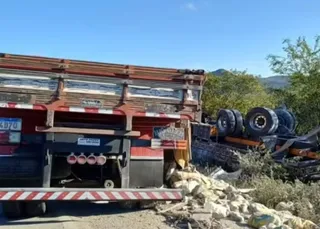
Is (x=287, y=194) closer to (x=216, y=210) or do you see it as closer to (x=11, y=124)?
(x=216, y=210)

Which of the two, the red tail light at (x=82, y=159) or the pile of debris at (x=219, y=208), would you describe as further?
the red tail light at (x=82, y=159)

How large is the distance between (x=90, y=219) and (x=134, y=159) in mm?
1116

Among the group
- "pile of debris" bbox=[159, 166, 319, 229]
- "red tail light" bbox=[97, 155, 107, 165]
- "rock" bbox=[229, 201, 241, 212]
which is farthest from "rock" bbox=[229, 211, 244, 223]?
"red tail light" bbox=[97, 155, 107, 165]

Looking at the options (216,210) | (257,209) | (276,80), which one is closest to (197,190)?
(216,210)

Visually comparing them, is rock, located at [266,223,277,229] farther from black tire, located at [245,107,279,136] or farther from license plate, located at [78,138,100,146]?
black tire, located at [245,107,279,136]

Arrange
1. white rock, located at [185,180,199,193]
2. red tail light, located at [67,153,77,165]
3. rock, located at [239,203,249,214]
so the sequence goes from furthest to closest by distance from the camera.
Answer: white rock, located at [185,180,199,193] → rock, located at [239,203,249,214] → red tail light, located at [67,153,77,165]

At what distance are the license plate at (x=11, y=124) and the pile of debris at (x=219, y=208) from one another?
8.13 ft

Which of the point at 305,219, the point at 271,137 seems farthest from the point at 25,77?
the point at 271,137

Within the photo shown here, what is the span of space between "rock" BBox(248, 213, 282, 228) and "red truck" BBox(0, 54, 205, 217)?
1.14m

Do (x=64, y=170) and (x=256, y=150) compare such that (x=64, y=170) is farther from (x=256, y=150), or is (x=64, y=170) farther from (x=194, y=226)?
(x=256, y=150)

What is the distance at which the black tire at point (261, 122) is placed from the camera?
12.2m

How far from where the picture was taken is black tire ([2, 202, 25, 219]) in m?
6.56

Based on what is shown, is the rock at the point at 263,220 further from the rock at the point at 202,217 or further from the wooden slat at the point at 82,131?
the wooden slat at the point at 82,131

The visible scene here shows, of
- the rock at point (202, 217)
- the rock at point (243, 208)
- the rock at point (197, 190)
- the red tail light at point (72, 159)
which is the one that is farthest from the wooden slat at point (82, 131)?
the rock at point (243, 208)
